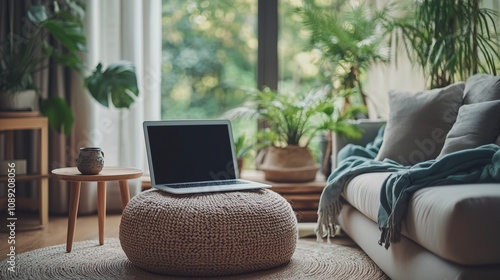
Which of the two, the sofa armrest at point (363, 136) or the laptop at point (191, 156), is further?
the sofa armrest at point (363, 136)

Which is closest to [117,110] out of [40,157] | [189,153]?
[40,157]

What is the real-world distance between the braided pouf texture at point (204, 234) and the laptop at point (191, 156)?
185 mm

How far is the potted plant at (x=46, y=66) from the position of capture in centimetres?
409

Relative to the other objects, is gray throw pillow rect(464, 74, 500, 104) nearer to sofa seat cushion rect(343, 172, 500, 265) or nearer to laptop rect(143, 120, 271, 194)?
sofa seat cushion rect(343, 172, 500, 265)

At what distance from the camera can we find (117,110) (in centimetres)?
462

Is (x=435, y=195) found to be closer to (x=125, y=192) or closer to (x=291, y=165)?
(x=125, y=192)

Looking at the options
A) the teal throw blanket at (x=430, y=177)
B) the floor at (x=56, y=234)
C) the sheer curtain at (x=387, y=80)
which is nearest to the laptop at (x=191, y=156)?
the teal throw blanket at (x=430, y=177)

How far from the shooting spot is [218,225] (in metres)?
2.71

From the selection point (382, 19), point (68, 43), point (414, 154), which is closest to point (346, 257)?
point (414, 154)

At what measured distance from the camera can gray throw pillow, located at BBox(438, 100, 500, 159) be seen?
112 inches

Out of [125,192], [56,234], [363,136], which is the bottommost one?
[56,234]

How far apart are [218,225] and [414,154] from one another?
111cm

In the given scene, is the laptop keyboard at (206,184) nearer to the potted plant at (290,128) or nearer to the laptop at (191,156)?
the laptop at (191,156)

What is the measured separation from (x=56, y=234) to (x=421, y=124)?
2.01 meters
